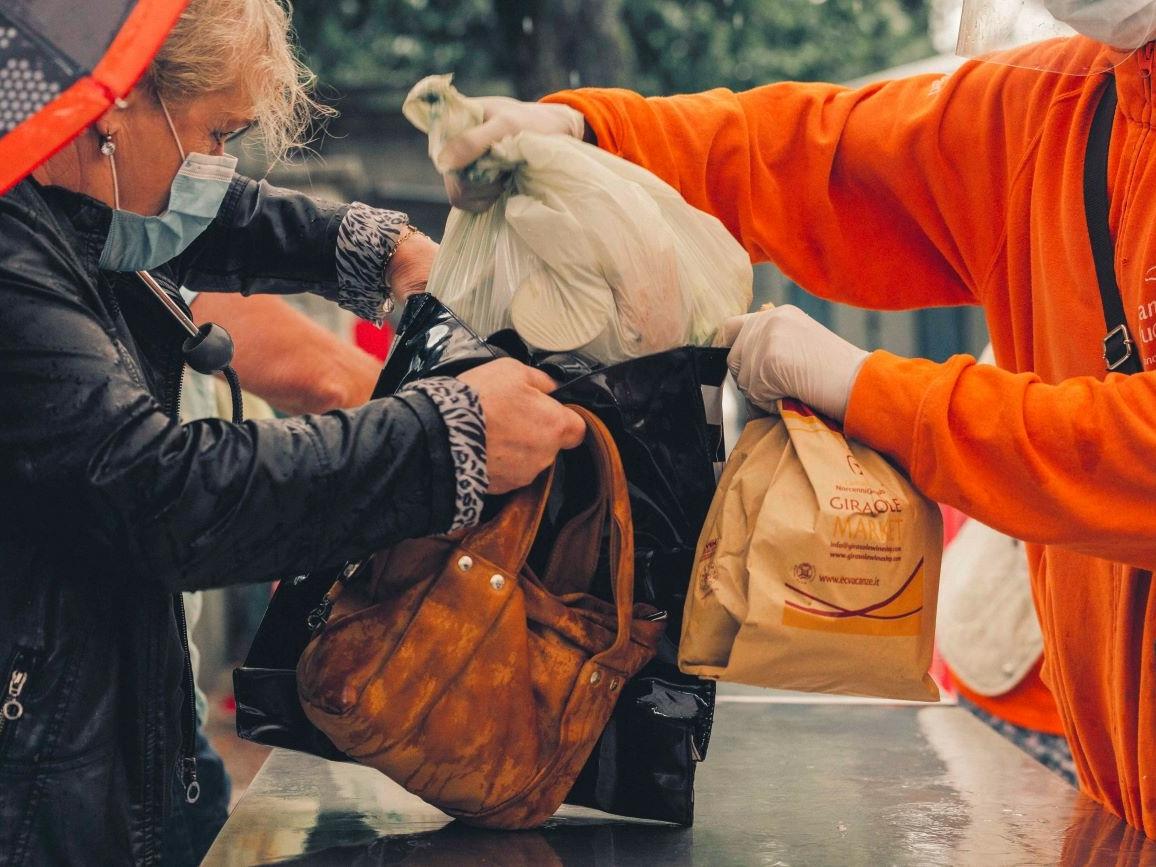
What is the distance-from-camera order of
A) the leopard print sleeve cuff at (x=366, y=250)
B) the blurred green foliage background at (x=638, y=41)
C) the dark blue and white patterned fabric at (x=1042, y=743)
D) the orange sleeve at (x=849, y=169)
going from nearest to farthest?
the orange sleeve at (x=849, y=169)
the leopard print sleeve cuff at (x=366, y=250)
the dark blue and white patterned fabric at (x=1042, y=743)
the blurred green foliage background at (x=638, y=41)

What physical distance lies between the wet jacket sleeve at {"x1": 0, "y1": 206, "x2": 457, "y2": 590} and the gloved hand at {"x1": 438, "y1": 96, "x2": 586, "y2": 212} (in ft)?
1.39

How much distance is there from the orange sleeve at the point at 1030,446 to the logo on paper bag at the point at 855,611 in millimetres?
137

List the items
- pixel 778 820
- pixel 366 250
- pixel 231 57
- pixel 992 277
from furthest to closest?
Result: pixel 366 250
pixel 992 277
pixel 778 820
pixel 231 57

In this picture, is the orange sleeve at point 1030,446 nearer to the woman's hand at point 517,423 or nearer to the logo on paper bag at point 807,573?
the logo on paper bag at point 807,573

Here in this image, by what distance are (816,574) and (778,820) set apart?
0.53 metres

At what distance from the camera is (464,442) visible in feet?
5.14

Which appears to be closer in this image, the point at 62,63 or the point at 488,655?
the point at 62,63

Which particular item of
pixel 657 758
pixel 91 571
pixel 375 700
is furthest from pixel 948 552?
pixel 91 571

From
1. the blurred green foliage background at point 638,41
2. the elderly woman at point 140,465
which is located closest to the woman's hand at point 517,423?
the elderly woman at point 140,465

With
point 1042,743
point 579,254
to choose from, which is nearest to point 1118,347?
point 579,254

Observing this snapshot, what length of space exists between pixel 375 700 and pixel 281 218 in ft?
3.08

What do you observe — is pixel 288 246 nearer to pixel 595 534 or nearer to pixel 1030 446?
pixel 595 534

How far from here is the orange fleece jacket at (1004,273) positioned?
1.66m

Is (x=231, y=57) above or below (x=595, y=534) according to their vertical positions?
above
